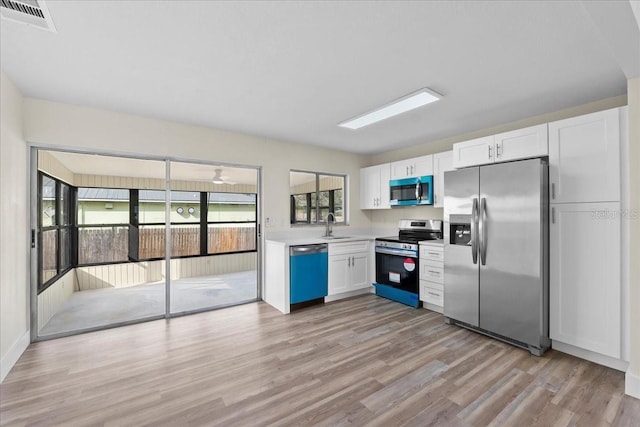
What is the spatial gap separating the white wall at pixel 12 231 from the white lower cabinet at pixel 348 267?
336 centimetres

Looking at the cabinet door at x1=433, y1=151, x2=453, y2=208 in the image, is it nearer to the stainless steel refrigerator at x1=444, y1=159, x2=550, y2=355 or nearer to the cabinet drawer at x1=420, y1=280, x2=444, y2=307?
the stainless steel refrigerator at x1=444, y1=159, x2=550, y2=355

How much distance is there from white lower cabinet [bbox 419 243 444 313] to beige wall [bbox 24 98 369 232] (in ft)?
5.76

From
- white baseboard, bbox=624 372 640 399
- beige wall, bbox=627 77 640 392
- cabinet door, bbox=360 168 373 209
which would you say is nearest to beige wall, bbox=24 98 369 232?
cabinet door, bbox=360 168 373 209

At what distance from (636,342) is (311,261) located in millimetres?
3173

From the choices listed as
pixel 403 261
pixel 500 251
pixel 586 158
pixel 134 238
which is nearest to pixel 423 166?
pixel 403 261

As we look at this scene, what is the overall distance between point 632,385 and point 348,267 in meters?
3.04

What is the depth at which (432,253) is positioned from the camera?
3820mm

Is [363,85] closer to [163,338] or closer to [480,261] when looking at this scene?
[480,261]

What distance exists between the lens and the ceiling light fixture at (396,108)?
2.80 m

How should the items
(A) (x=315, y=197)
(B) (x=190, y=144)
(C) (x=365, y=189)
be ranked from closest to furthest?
(B) (x=190, y=144) → (A) (x=315, y=197) → (C) (x=365, y=189)

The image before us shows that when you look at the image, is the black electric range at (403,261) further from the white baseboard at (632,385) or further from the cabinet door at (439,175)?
the white baseboard at (632,385)

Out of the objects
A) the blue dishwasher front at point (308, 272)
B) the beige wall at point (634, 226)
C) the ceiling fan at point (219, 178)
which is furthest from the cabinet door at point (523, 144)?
the ceiling fan at point (219, 178)

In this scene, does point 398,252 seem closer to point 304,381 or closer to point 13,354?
point 304,381

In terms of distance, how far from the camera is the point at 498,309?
116 inches
